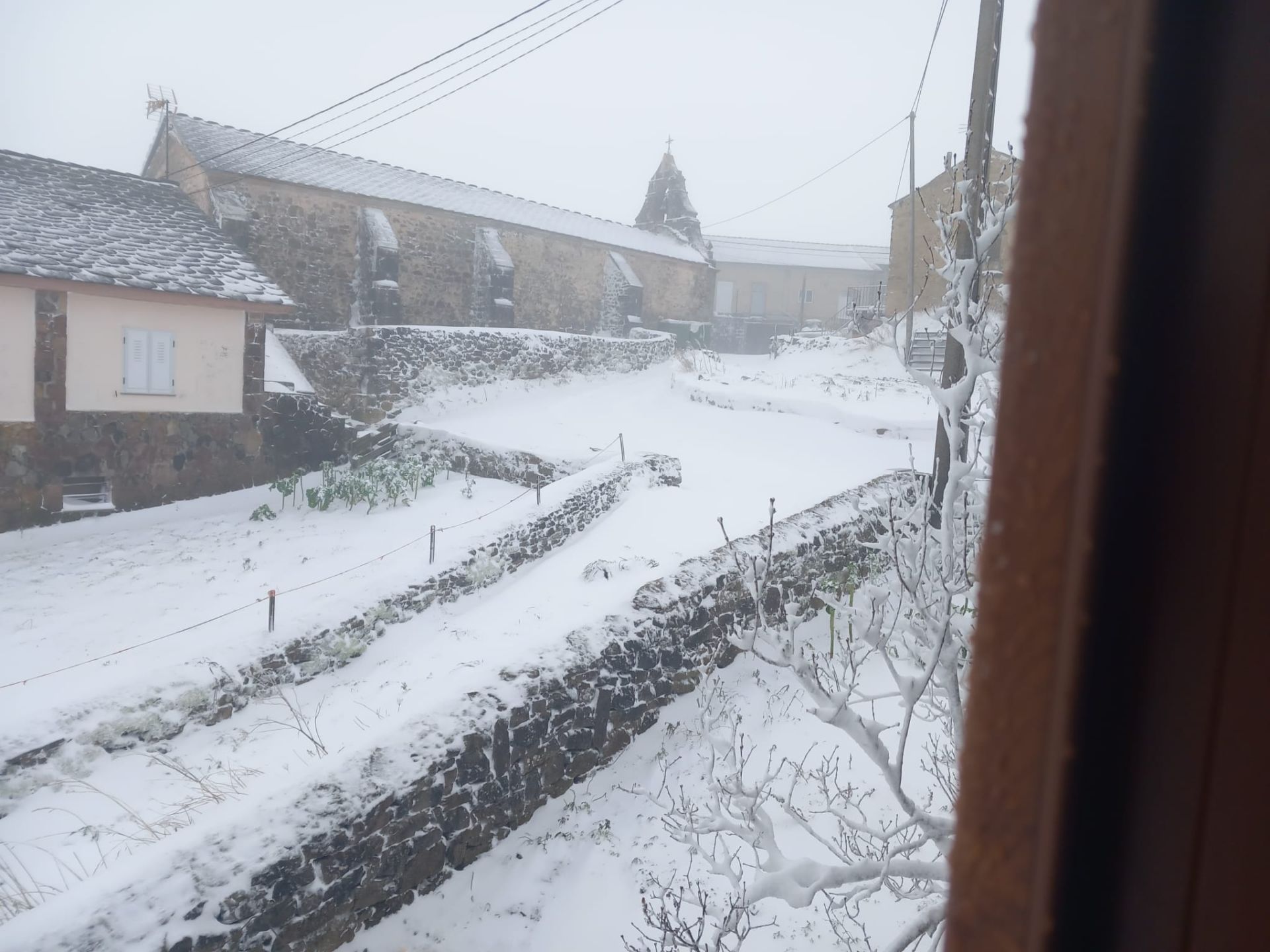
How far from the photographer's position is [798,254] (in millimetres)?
47344

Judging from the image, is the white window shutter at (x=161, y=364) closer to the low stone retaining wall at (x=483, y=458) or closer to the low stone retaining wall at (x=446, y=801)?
the low stone retaining wall at (x=483, y=458)

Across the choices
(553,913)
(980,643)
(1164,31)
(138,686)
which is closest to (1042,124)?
(1164,31)

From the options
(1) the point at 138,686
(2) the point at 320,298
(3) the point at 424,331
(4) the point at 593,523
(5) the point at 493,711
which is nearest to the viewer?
(5) the point at 493,711

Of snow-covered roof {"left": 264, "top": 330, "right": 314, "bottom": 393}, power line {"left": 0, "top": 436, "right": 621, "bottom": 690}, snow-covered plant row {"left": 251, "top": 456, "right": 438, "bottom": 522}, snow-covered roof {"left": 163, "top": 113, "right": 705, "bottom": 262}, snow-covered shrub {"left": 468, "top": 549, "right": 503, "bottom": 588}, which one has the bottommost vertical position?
power line {"left": 0, "top": 436, "right": 621, "bottom": 690}

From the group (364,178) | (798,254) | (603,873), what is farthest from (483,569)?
(798,254)

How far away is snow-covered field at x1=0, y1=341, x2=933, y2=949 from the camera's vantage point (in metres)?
4.83

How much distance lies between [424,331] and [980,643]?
17.9m

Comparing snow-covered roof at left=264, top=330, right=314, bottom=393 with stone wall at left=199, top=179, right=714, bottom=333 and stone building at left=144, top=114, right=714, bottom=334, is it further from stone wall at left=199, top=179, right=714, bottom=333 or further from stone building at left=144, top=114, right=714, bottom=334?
stone wall at left=199, top=179, right=714, bottom=333

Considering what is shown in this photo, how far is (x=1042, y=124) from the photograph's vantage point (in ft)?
1.89

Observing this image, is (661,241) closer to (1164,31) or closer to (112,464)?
(112,464)

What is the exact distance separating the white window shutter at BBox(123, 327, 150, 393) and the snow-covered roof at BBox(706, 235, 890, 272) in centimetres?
3560

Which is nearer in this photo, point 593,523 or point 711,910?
point 711,910

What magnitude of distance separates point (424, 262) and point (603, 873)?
20210 mm

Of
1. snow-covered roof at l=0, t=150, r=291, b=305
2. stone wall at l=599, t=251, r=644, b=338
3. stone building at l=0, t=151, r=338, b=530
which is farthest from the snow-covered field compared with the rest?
stone wall at l=599, t=251, r=644, b=338
